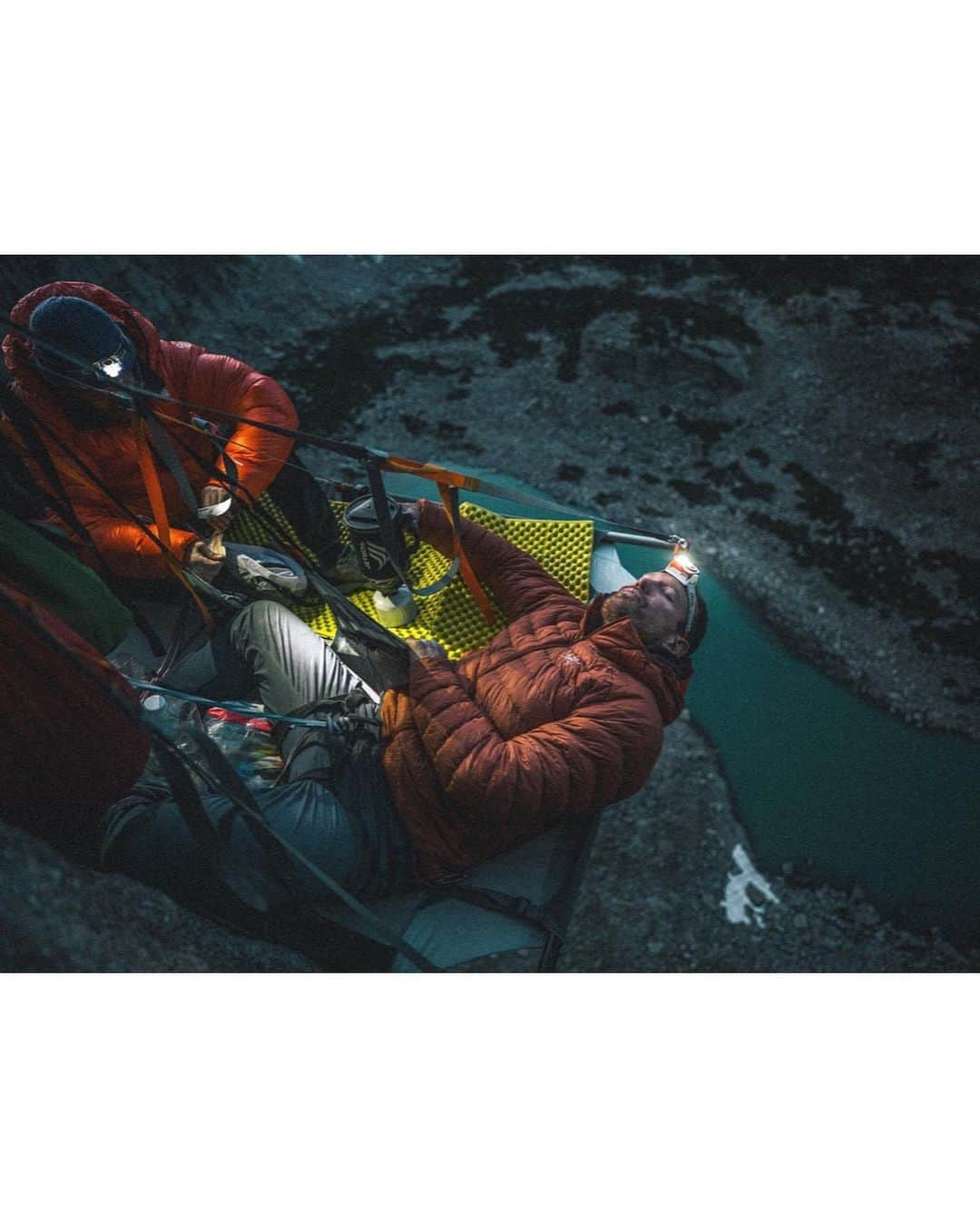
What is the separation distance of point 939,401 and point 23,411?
315 cm

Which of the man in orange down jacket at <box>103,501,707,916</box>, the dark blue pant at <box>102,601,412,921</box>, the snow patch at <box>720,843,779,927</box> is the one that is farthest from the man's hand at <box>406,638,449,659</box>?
the snow patch at <box>720,843,779,927</box>

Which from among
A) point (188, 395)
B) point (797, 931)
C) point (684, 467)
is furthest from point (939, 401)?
point (188, 395)

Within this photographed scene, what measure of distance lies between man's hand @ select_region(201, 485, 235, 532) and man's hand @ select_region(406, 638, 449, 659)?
640 mm

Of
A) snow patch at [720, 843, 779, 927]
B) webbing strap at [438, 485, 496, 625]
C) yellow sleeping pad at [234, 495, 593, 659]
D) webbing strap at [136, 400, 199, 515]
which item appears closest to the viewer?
webbing strap at [136, 400, 199, 515]

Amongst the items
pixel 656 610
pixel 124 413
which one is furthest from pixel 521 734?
pixel 124 413

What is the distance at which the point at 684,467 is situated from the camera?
126 inches

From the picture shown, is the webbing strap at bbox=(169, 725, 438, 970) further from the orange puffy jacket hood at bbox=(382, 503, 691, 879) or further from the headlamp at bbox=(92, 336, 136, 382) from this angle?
the headlamp at bbox=(92, 336, 136, 382)

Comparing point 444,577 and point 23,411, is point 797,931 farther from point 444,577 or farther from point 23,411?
point 23,411

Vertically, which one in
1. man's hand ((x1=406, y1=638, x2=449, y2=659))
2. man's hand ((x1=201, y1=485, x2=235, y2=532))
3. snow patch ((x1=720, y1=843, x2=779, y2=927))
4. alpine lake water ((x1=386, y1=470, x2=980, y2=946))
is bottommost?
snow patch ((x1=720, y1=843, x2=779, y2=927))

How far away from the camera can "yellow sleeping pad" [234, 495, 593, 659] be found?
225 centimetres

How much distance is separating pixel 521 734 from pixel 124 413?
1.16 meters

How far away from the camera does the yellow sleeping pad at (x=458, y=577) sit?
88.4 inches

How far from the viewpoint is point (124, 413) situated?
77.8 inches

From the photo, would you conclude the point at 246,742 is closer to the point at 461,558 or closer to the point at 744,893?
the point at 461,558
